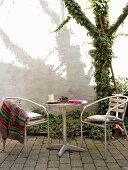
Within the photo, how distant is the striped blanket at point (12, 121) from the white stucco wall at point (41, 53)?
6.73 feet

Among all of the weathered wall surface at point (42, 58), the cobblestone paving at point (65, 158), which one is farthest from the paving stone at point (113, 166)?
the weathered wall surface at point (42, 58)

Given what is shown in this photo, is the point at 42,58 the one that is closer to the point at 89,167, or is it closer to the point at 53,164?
the point at 53,164

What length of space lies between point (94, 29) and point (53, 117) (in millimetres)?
2092

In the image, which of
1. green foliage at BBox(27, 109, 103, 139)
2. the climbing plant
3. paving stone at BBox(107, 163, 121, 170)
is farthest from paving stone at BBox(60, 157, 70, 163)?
the climbing plant

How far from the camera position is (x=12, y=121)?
15.5 ft

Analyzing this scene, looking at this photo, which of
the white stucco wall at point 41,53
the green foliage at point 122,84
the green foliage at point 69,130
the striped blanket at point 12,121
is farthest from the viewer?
the white stucco wall at point 41,53

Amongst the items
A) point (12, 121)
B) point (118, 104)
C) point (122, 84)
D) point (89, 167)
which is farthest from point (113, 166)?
point (122, 84)

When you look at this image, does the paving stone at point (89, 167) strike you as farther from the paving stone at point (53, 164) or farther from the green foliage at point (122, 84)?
the green foliage at point (122, 84)

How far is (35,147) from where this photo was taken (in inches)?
199

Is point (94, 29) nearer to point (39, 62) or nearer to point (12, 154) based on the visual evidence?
point (39, 62)

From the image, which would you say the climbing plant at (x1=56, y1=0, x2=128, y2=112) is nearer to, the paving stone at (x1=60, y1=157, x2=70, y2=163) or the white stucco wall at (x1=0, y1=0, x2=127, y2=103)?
the white stucco wall at (x1=0, y1=0, x2=127, y2=103)

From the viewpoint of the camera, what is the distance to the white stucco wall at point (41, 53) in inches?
268

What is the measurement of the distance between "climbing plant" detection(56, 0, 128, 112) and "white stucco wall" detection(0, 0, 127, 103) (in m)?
0.45

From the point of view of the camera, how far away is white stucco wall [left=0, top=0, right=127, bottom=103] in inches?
268
